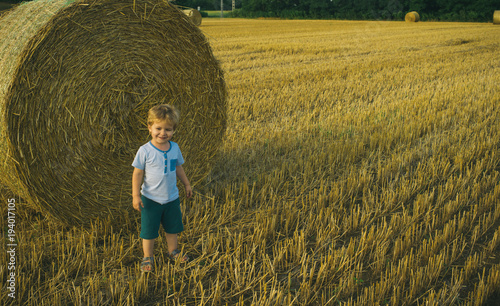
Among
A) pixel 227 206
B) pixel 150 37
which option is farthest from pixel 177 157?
pixel 150 37

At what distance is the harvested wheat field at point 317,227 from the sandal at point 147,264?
5cm

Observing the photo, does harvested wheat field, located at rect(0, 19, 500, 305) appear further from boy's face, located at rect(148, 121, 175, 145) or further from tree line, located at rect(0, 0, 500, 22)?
tree line, located at rect(0, 0, 500, 22)

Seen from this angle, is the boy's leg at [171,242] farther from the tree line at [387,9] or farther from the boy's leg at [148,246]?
the tree line at [387,9]

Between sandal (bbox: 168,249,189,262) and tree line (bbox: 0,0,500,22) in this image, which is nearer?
sandal (bbox: 168,249,189,262)

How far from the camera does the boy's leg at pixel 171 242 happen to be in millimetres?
3125

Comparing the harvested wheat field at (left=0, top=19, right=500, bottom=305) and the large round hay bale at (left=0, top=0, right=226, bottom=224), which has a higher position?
the large round hay bale at (left=0, top=0, right=226, bottom=224)

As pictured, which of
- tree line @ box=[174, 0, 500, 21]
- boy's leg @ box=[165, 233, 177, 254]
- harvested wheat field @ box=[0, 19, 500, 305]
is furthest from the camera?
tree line @ box=[174, 0, 500, 21]

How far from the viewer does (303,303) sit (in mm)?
2680

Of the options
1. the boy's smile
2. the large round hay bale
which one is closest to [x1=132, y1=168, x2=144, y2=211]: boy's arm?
the boy's smile

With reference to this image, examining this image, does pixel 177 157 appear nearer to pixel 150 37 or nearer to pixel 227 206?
pixel 227 206

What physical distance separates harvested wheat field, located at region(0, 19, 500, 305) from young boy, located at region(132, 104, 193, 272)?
0.24 m

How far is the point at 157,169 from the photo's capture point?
9.61 ft

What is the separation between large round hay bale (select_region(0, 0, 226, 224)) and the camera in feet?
10.1

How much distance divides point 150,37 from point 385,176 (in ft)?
8.92
